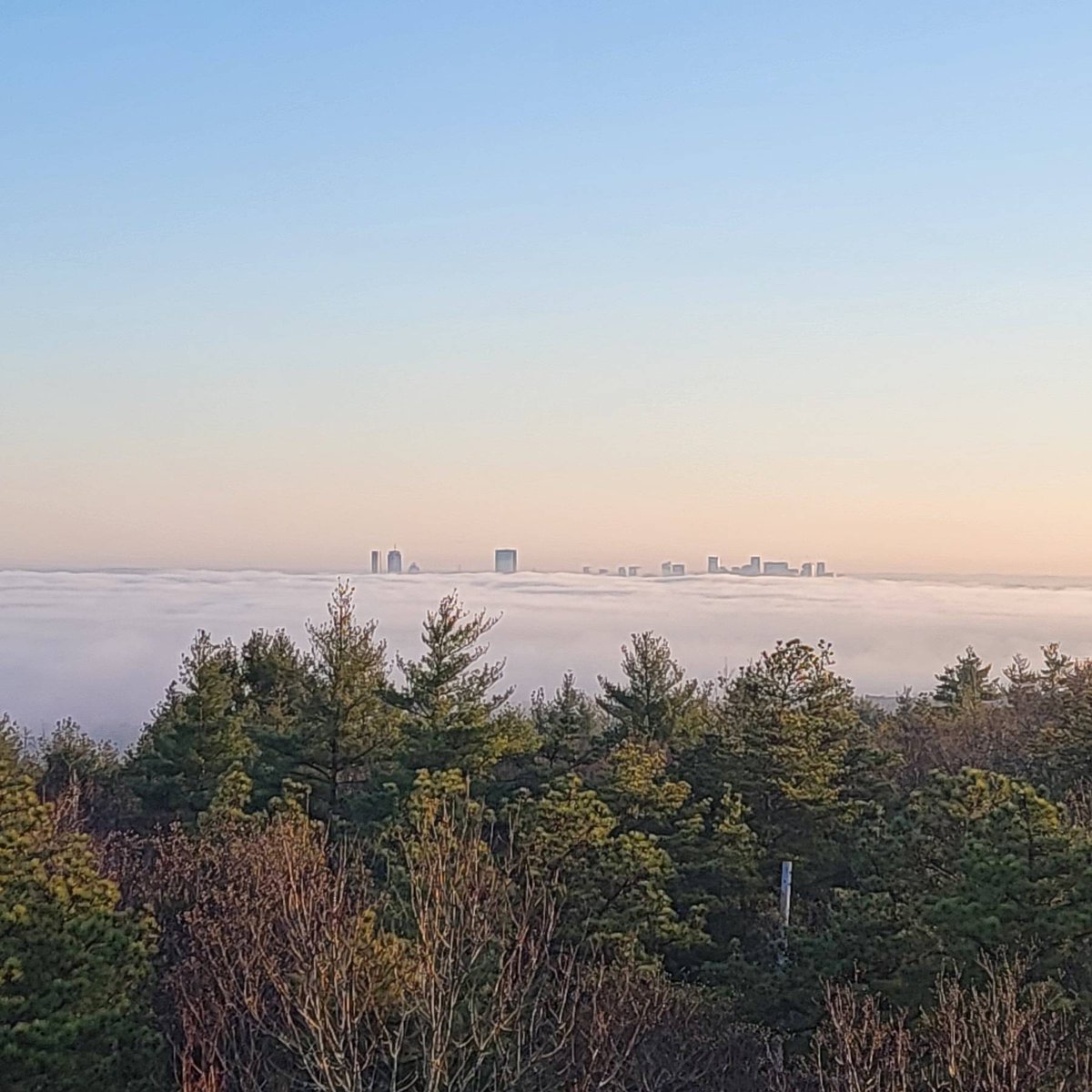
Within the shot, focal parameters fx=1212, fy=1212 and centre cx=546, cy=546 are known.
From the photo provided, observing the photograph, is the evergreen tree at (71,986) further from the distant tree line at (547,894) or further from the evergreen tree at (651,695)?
the evergreen tree at (651,695)

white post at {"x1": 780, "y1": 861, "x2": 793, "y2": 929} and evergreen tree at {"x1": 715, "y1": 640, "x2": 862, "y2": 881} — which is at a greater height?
evergreen tree at {"x1": 715, "y1": 640, "x2": 862, "y2": 881}

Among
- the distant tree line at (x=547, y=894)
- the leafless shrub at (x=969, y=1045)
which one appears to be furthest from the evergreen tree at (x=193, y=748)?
the leafless shrub at (x=969, y=1045)

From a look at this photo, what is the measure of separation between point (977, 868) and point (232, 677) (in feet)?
76.8

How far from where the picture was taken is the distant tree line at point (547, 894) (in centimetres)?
1236

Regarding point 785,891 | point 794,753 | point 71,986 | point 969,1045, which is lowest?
point 785,891

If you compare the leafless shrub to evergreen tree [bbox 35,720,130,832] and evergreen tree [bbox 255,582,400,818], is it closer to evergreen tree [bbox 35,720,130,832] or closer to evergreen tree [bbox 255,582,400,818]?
evergreen tree [bbox 255,582,400,818]

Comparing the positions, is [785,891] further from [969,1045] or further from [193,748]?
[193,748]

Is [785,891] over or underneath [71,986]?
underneath

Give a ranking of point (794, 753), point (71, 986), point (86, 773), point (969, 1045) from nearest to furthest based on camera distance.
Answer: point (969, 1045)
point (71, 986)
point (794, 753)
point (86, 773)

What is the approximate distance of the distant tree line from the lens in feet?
40.5

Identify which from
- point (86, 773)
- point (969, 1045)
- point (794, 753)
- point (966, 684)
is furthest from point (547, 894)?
point (966, 684)

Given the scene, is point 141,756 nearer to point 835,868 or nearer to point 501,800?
point 501,800

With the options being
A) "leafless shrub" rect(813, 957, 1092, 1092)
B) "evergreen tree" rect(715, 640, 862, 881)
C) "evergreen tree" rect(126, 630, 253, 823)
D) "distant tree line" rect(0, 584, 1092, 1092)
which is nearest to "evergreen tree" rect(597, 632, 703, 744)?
"distant tree line" rect(0, 584, 1092, 1092)

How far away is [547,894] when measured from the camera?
19.0m
